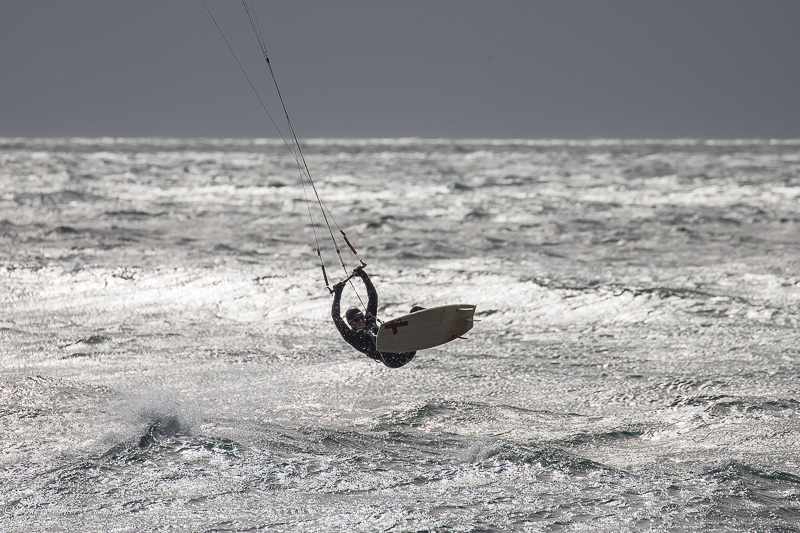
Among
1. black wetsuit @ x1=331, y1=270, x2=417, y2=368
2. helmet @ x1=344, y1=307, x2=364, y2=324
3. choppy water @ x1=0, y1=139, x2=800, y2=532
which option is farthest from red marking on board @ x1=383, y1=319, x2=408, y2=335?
choppy water @ x1=0, y1=139, x2=800, y2=532

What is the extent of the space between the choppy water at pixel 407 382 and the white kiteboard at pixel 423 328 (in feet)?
6.10

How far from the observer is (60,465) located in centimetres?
1328

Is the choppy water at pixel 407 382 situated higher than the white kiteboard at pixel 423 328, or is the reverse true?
the white kiteboard at pixel 423 328

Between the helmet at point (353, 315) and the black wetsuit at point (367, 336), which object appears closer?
the black wetsuit at point (367, 336)

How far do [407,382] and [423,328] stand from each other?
4489 mm

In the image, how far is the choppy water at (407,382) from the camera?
40.4ft

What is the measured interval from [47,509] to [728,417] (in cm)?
1072

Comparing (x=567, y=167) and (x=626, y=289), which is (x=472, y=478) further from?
(x=567, y=167)

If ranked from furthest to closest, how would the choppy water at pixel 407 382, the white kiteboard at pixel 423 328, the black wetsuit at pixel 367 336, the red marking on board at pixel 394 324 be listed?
the black wetsuit at pixel 367 336 → the white kiteboard at pixel 423 328 → the red marking on board at pixel 394 324 → the choppy water at pixel 407 382

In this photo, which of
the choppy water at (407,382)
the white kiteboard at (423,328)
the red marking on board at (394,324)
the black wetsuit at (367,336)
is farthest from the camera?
the black wetsuit at (367,336)

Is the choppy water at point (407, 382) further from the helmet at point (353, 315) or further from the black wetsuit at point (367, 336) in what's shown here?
the helmet at point (353, 315)

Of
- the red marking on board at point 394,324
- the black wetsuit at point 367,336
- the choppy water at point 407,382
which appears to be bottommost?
the choppy water at point 407,382

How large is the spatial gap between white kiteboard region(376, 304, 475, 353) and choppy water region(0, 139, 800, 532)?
6.10ft

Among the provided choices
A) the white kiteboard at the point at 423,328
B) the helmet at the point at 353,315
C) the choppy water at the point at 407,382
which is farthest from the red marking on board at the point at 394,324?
the choppy water at the point at 407,382
